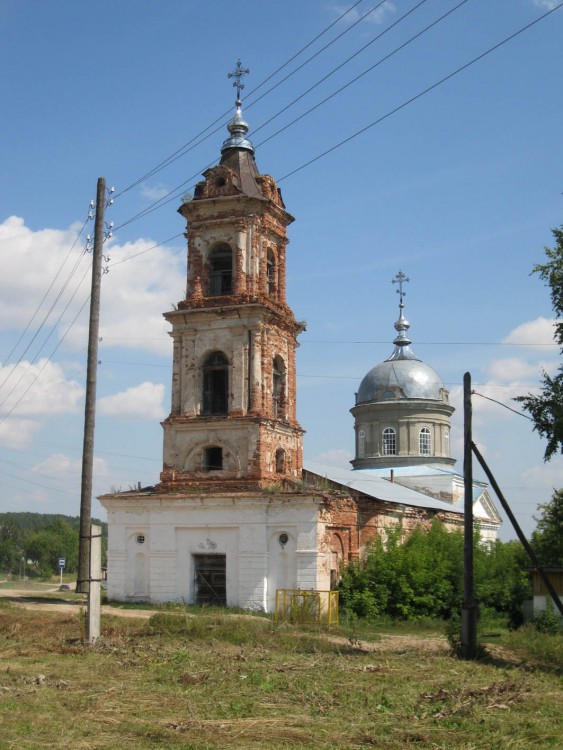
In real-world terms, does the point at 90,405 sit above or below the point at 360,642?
above

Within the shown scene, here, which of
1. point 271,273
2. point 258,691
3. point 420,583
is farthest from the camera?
point 271,273

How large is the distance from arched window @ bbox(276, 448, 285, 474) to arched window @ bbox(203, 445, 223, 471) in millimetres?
2068

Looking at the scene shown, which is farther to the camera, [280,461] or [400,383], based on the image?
[400,383]

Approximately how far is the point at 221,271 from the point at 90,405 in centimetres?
1162

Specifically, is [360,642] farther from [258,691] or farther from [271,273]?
[271,273]

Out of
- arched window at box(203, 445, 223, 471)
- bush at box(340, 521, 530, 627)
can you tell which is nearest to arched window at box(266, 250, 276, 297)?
arched window at box(203, 445, 223, 471)

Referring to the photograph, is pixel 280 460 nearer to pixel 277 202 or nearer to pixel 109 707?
pixel 277 202

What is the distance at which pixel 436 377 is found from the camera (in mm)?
55000

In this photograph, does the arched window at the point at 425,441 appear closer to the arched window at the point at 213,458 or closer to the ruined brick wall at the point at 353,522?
the ruined brick wall at the point at 353,522

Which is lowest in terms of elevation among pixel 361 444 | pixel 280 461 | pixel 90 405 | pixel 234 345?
pixel 280 461

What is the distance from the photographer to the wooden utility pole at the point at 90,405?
805 inches

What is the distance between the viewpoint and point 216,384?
31812mm

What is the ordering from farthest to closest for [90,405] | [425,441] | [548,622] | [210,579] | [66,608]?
1. [425,441]
2. [210,579]
3. [66,608]
4. [548,622]
5. [90,405]

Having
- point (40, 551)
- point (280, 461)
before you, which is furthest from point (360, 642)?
point (40, 551)
